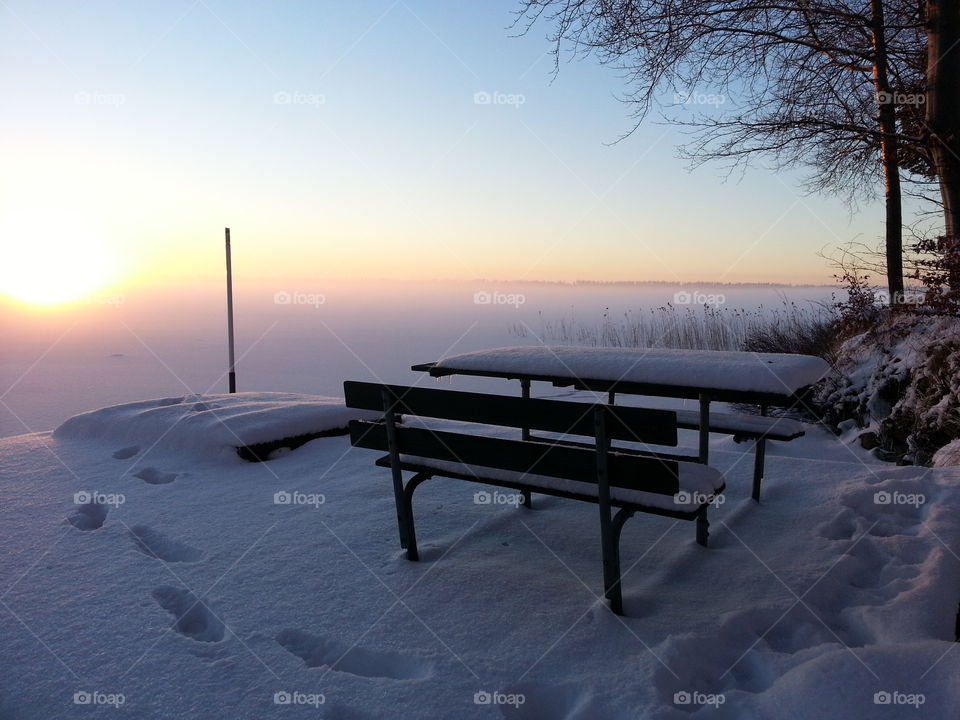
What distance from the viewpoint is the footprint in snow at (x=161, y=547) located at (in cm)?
339

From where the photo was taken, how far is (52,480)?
15.4ft

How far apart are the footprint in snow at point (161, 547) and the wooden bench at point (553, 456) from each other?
3.48 ft

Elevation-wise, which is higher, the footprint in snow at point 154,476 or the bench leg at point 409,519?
the bench leg at point 409,519

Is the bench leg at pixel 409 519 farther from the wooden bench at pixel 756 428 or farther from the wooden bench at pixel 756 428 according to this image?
the wooden bench at pixel 756 428

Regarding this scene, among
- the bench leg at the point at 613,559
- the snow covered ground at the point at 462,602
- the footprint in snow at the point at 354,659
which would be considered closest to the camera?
the snow covered ground at the point at 462,602

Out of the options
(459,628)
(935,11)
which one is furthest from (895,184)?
(459,628)

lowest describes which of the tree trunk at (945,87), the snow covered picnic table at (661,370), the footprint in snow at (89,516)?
the footprint in snow at (89,516)

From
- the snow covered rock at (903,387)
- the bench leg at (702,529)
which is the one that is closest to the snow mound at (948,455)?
the snow covered rock at (903,387)

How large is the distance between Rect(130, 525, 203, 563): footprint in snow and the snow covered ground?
0.05 ft

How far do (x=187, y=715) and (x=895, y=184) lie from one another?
11.4 metres

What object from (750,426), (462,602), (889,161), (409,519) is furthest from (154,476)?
(889,161)

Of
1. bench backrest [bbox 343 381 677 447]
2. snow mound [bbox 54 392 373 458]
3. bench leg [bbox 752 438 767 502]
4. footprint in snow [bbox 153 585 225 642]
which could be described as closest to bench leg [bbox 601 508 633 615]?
bench backrest [bbox 343 381 677 447]

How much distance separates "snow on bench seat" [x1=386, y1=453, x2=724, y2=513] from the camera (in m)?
2.65

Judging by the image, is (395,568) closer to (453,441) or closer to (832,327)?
(453,441)
